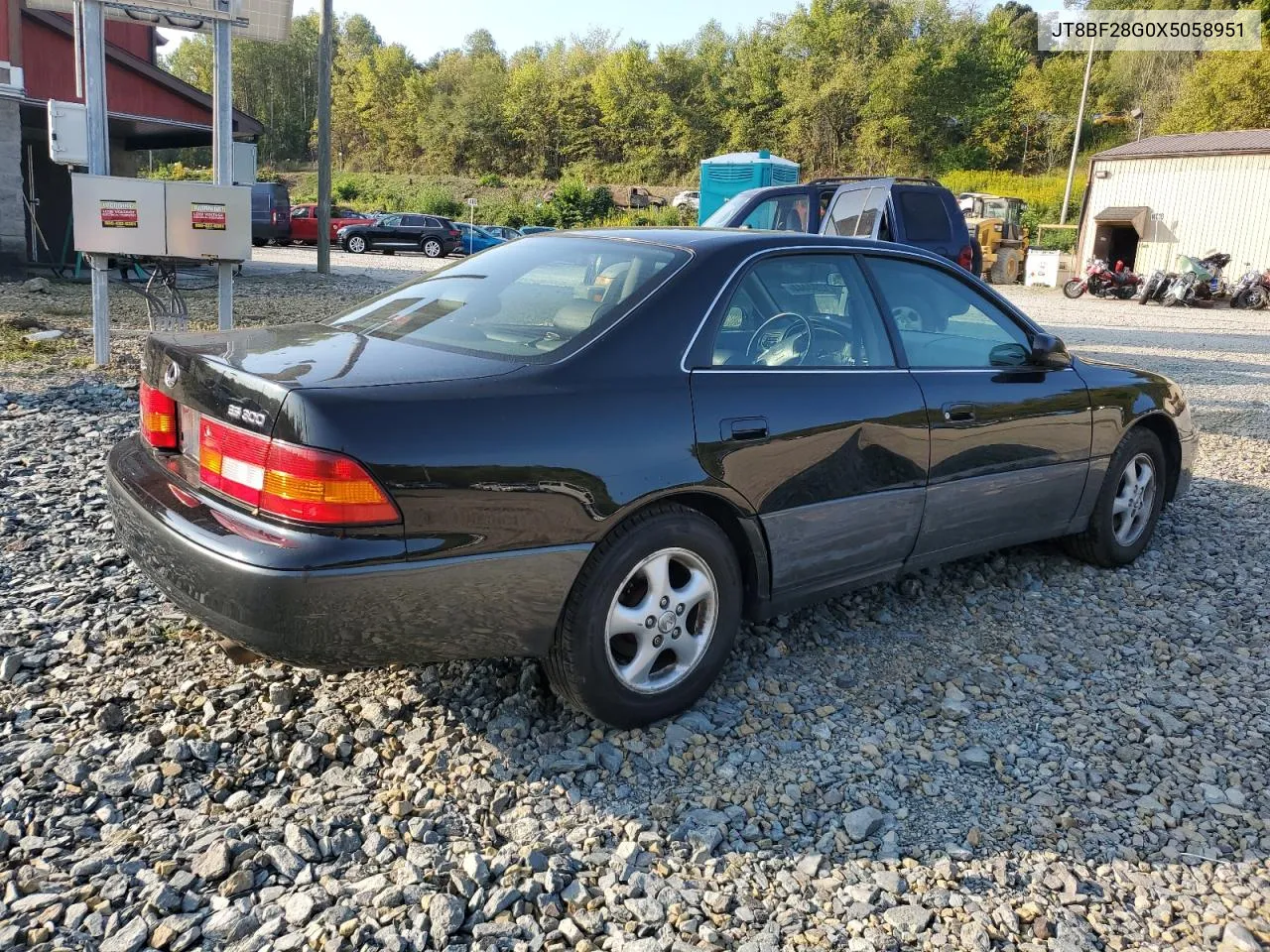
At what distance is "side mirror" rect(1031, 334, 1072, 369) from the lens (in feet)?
13.8

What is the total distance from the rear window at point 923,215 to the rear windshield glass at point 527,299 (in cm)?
791

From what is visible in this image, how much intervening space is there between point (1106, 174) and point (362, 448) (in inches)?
1306

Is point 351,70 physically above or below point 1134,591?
above

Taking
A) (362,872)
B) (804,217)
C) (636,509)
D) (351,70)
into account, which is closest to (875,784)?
(636,509)

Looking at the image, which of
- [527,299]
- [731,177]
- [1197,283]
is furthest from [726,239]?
[1197,283]

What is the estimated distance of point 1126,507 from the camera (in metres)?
4.76

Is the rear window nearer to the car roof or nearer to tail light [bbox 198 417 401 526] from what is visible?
the car roof

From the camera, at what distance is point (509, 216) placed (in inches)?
1955

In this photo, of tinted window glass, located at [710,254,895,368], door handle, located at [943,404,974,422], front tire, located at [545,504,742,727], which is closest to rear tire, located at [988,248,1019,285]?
door handle, located at [943,404,974,422]

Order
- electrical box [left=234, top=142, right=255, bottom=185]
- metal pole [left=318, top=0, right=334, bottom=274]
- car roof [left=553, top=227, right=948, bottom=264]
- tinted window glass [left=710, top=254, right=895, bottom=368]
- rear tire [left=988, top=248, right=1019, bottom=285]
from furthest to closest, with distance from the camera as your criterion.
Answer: rear tire [left=988, top=248, right=1019, bottom=285]
metal pole [left=318, top=0, right=334, bottom=274]
electrical box [left=234, top=142, right=255, bottom=185]
car roof [left=553, top=227, right=948, bottom=264]
tinted window glass [left=710, top=254, right=895, bottom=368]

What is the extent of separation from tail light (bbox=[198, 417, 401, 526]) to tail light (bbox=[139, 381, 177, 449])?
25.1 inches

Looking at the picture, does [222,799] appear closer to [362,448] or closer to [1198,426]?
[362,448]

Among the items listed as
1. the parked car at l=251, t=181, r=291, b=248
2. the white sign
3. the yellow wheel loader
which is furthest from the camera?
the white sign

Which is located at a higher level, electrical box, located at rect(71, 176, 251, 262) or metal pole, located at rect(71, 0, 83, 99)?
metal pole, located at rect(71, 0, 83, 99)
